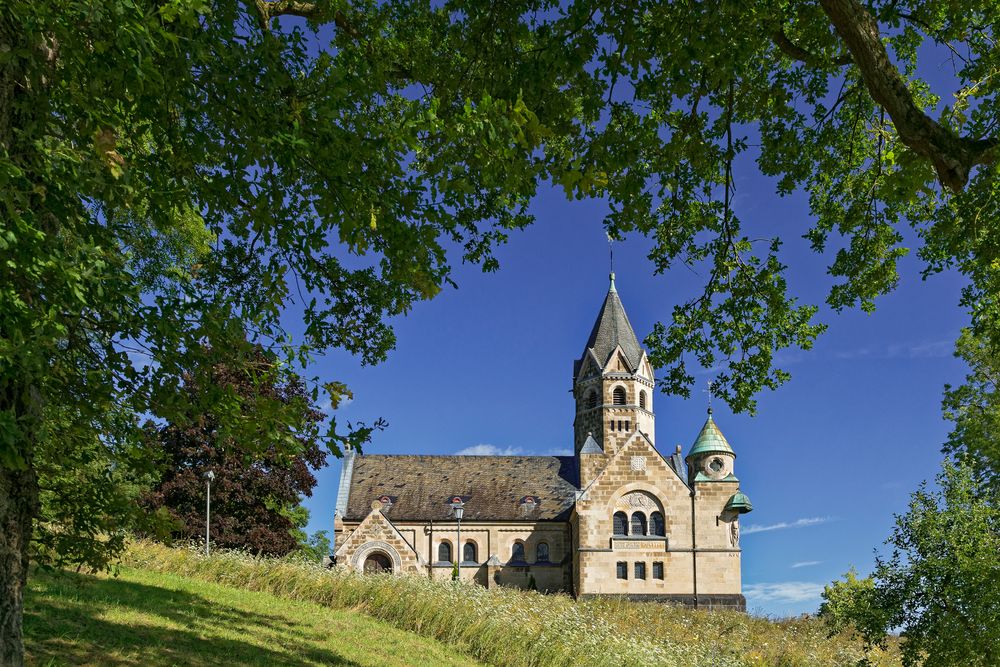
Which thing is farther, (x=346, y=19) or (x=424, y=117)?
(x=346, y=19)

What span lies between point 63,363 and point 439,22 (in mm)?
6242

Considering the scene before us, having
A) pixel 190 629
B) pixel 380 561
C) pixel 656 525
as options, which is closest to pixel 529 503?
pixel 656 525

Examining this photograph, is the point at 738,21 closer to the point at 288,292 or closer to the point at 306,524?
the point at 288,292

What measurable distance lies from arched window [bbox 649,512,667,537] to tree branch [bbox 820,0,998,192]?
37.3m

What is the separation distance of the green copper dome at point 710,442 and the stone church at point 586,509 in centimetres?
7

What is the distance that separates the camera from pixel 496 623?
14289 mm

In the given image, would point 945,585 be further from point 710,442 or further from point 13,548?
point 710,442

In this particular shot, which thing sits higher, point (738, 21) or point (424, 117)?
point (738, 21)

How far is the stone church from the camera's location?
136 feet

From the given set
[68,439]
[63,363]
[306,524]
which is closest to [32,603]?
[68,439]

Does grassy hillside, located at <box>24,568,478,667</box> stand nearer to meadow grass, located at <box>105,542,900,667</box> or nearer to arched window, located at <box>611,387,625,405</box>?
meadow grass, located at <box>105,542,900,667</box>

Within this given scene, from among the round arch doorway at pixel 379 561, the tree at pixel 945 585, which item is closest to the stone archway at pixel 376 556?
the round arch doorway at pixel 379 561

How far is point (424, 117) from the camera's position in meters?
5.05

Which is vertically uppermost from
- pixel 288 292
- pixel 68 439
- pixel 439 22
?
pixel 439 22
